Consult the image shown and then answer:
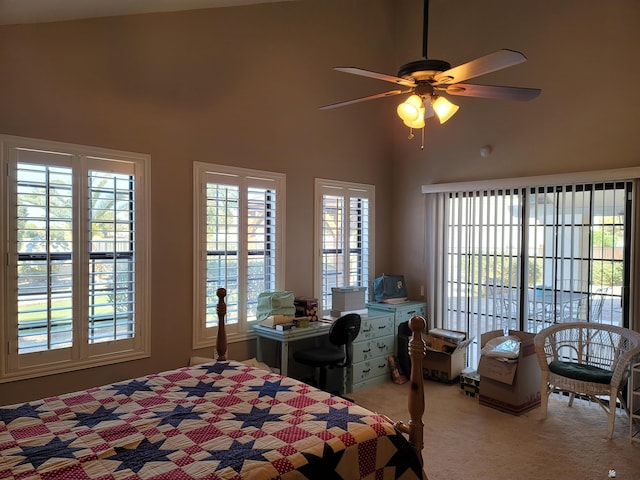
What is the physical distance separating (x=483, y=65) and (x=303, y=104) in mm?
2645

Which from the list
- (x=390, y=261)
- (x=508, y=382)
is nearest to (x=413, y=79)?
(x=508, y=382)

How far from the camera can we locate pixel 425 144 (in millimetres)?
5438

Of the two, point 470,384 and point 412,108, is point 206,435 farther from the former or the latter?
point 470,384

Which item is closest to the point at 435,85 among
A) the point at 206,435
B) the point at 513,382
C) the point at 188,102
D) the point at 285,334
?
the point at 188,102

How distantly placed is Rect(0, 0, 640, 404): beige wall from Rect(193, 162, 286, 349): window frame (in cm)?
7

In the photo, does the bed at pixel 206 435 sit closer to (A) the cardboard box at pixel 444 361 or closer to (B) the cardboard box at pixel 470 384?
(B) the cardboard box at pixel 470 384

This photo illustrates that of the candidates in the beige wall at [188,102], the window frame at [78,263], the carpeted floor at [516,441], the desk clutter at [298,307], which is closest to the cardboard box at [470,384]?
the carpeted floor at [516,441]

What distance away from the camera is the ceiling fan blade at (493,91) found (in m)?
2.55

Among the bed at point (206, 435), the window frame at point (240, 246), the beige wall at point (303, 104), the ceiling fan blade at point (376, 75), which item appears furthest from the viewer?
the window frame at point (240, 246)

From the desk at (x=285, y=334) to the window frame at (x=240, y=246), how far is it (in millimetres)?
121

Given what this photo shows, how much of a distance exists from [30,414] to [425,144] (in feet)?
15.3

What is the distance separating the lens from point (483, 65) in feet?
7.50

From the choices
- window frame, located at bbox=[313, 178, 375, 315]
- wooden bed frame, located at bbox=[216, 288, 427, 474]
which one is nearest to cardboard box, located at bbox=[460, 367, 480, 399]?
window frame, located at bbox=[313, 178, 375, 315]

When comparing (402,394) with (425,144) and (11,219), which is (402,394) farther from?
(11,219)
